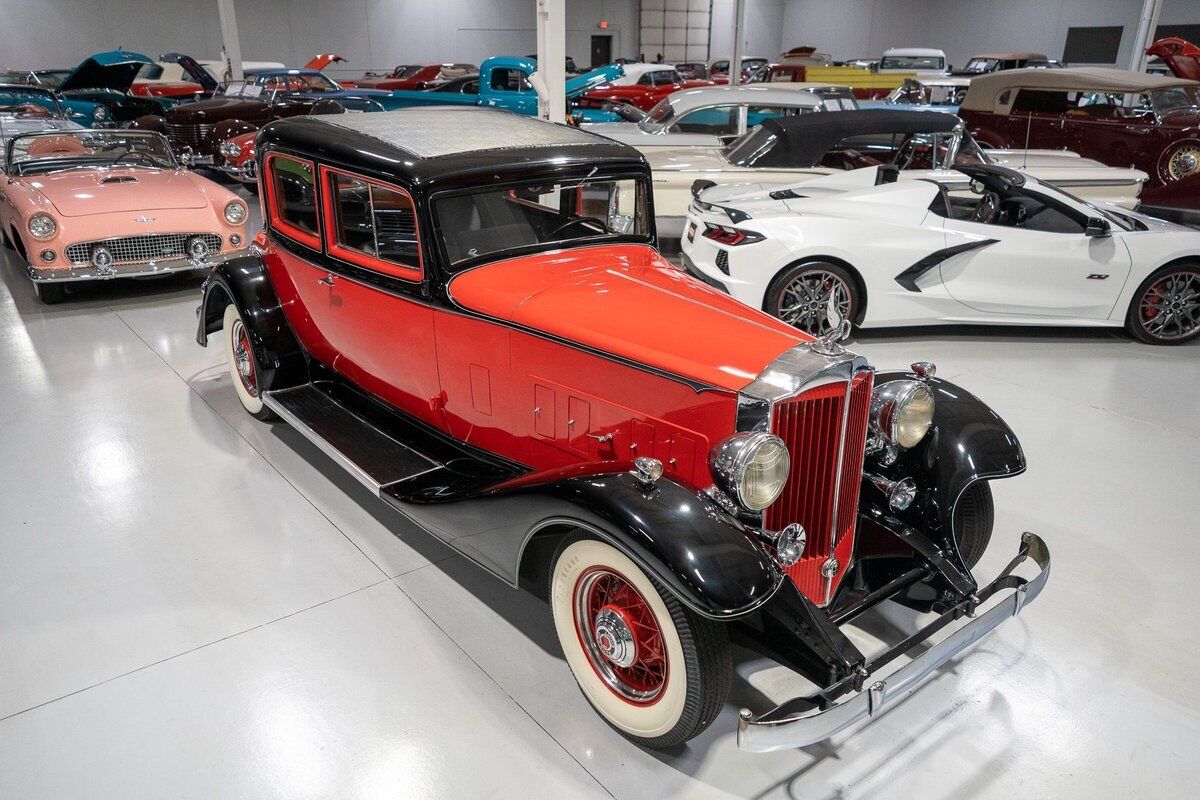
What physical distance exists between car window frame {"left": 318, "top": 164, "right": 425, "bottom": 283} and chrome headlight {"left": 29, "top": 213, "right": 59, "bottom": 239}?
397 cm

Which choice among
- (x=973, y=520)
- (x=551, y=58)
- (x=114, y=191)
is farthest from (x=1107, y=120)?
(x=114, y=191)

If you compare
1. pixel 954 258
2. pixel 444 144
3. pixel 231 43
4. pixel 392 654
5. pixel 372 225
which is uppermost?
pixel 231 43

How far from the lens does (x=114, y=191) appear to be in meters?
6.96

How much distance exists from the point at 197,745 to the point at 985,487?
287 cm

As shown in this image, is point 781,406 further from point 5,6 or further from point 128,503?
point 5,6

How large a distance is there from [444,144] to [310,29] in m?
25.7

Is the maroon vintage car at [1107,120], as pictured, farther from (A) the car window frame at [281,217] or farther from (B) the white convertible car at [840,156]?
(A) the car window frame at [281,217]

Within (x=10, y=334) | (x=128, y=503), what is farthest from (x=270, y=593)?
(x=10, y=334)

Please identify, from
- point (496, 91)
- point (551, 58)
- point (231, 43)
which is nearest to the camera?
point (551, 58)

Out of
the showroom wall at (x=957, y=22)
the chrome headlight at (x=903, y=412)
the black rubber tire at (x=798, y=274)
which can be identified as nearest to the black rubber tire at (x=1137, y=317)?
the black rubber tire at (x=798, y=274)

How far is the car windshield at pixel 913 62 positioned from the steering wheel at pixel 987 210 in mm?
17459

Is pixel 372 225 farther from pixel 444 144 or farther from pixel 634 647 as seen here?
pixel 634 647

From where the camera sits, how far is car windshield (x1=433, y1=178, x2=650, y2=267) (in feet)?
10.9

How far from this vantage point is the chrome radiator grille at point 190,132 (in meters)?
11.7
